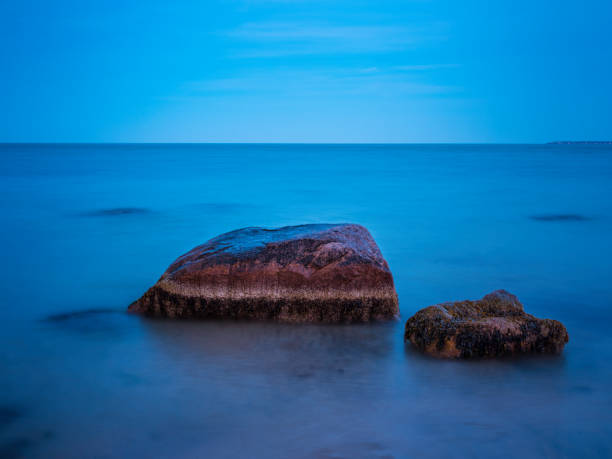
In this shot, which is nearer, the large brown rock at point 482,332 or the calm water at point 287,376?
the calm water at point 287,376

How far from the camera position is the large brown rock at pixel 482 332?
151 inches

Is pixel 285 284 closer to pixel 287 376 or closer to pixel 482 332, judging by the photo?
pixel 287 376

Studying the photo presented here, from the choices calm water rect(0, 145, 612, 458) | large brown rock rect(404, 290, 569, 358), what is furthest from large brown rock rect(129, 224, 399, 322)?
large brown rock rect(404, 290, 569, 358)

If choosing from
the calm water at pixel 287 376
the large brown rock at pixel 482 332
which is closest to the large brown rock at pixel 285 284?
the calm water at pixel 287 376

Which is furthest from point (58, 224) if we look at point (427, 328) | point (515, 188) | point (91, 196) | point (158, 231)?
point (515, 188)

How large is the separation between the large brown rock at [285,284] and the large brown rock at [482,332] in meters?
0.59

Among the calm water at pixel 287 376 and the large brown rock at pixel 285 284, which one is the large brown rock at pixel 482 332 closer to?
the calm water at pixel 287 376

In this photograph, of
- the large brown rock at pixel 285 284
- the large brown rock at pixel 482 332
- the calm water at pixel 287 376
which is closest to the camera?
the calm water at pixel 287 376

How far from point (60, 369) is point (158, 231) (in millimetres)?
7079

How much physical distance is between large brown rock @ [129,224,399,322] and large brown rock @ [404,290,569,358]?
585mm

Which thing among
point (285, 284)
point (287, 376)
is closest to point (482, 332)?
point (287, 376)

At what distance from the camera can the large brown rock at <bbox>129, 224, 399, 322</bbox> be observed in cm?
458

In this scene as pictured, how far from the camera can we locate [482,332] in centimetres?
384

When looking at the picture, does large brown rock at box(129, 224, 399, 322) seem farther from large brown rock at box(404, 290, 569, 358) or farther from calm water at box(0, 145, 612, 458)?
large brown rock at box(404, 290, 569, 358)
